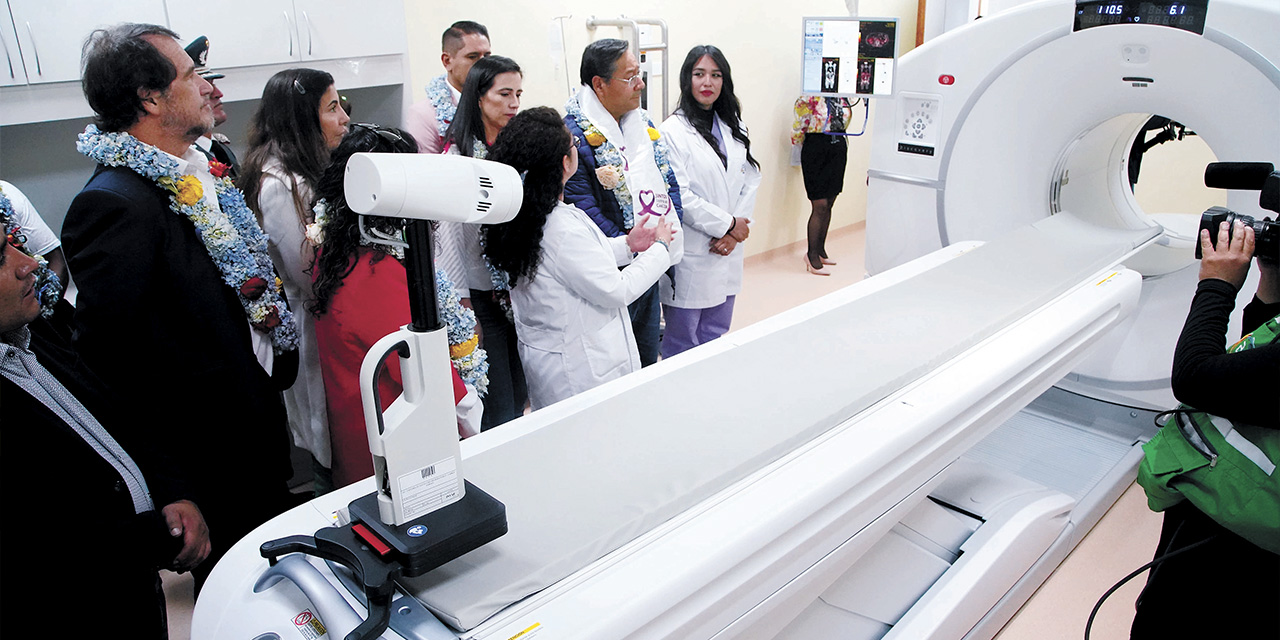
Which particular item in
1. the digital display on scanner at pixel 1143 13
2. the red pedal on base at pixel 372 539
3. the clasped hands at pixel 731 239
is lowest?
the clasped hands at pixel 731 239

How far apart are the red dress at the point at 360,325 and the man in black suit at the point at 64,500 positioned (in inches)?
15.1

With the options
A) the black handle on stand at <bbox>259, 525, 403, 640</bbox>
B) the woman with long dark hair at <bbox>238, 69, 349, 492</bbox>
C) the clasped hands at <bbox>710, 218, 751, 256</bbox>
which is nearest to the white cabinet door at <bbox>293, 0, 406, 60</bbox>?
the woman with long dark hair at <bbox>238, 69, 349, 492</bbox>

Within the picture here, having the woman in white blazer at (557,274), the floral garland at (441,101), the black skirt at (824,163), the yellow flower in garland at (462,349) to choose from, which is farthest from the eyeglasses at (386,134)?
the black skirt at (824,163)

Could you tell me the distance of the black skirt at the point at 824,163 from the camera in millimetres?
4672

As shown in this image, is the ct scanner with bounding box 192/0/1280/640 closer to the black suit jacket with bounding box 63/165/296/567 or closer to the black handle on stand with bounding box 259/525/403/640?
the black handle on stand with bounding box 259/525/403/640

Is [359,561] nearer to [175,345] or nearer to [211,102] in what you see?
[175,345]

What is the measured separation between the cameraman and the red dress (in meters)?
1.24

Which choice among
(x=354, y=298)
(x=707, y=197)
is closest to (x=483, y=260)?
(x=354, y=298)

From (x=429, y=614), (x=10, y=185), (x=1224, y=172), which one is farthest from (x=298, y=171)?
(x=1224, y=172)

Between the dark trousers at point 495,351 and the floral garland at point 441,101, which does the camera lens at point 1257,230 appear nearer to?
the dark trousers at point 495,351

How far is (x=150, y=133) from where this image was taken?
62.1 inches

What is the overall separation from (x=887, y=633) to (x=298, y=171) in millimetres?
1669

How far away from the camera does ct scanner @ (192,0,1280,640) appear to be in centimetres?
94

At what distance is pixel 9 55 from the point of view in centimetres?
205
